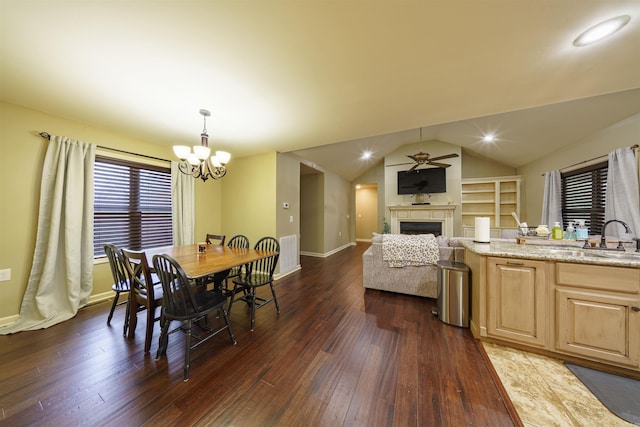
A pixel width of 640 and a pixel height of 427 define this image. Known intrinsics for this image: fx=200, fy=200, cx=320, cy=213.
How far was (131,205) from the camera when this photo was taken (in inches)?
123

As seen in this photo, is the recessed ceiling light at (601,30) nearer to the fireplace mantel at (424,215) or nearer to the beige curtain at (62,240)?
the fireplace mantel at (424,215)

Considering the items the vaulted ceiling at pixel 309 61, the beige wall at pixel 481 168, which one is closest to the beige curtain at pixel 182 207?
the vaulted ceiling at pixel 309 61

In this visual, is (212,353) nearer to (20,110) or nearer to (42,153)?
(42,153)

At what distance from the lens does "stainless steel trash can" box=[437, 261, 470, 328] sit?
2.18 meters

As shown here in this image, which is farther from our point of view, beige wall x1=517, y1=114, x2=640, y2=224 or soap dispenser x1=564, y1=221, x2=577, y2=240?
beige wall x1=517, y1=114, x2=640, y2=224

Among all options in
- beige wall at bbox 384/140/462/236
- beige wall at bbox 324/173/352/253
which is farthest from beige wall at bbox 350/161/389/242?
beige wall at bbox 384/140/462/236

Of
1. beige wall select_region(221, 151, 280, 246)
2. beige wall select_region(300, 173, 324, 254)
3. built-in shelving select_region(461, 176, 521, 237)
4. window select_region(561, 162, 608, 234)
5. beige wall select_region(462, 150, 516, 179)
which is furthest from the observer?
beige wall select_region(462, 150, 516, 179)

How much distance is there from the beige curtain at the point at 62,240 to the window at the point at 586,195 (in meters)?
7.07

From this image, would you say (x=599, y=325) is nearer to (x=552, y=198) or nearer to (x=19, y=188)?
(x=552, y=198)

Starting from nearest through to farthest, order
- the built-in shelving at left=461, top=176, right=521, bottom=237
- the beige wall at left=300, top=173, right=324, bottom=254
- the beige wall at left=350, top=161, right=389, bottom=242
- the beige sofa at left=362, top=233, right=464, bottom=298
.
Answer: the beige sofa at left=362, top=233, right=464, bottom=298 → the built-in shelving at left=461, top=176, right=521, bottom=237 → the beige wall at left=300, top=173, right=324, bottom=254 → the beige wall at left=350, top=161, right=389, bottom=242

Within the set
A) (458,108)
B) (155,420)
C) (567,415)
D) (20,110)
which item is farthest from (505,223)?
(20,110)

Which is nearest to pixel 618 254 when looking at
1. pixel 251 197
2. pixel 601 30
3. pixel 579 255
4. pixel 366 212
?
pixel 579 255

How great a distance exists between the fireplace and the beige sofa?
A: 306 cm

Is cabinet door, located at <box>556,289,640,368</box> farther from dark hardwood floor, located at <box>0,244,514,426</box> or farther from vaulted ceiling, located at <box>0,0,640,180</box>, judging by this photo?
vaulted ceiling, located at <box>0,0,640,180</box>
